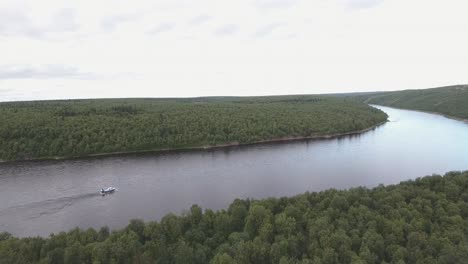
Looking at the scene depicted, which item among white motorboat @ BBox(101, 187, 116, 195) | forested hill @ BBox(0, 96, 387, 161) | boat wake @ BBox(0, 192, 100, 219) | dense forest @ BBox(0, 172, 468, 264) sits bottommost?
boat wake @ BBox(0, 192, 100, 219)

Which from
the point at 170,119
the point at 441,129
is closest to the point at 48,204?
the point at 170,119

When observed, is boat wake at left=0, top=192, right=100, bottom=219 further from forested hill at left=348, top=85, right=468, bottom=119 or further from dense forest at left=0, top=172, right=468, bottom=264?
forested hill at left=348, top=85, right=468, bottom=119

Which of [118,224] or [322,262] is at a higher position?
[322,262]

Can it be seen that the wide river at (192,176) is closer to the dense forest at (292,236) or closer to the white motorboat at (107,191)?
the white motorboat at (107,191)

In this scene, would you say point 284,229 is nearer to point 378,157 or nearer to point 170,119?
point 378,157

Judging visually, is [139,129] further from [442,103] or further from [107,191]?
[442,103]

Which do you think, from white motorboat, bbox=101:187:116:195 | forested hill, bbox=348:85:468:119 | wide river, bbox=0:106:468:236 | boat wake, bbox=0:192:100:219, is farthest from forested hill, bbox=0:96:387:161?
forested hill, bbox=348:85:468:119

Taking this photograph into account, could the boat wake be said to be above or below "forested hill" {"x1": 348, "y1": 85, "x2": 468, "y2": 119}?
below
